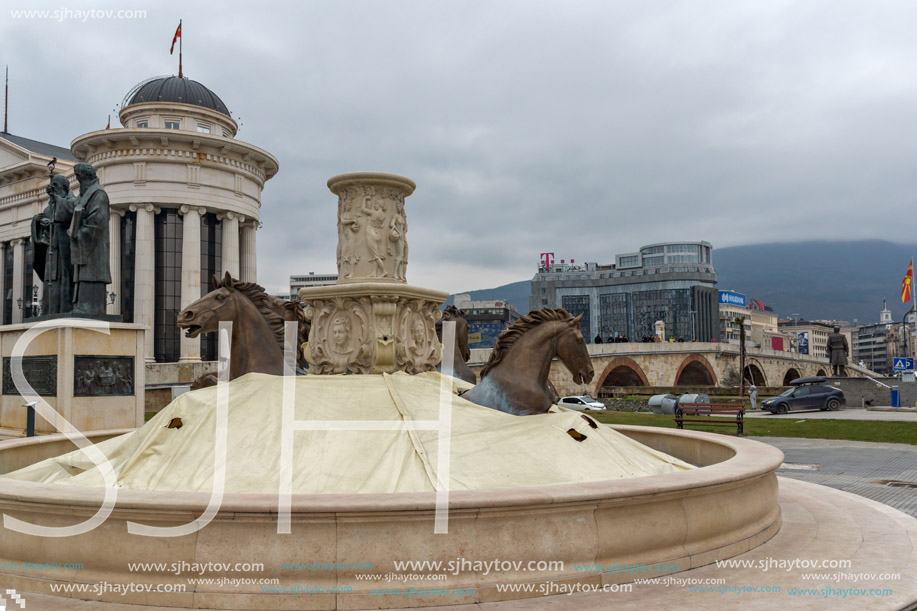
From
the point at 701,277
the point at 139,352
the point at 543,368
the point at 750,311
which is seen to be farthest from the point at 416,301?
the point at 750,311

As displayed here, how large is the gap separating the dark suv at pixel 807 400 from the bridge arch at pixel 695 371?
1081 inches

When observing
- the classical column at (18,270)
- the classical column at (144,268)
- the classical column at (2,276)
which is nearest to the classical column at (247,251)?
the classical column at (144,268)

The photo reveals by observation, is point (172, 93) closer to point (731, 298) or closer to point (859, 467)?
point (859, 467)

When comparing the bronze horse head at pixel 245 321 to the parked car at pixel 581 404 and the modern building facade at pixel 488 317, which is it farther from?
the modern building facade at pixel 488 317

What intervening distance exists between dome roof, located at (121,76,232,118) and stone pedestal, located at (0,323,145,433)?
36.9 metres

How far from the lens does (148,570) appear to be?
15.5ft

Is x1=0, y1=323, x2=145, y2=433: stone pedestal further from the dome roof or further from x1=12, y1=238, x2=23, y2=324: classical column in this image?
x1=12, y1=238, x2=23, y2=324: classical column

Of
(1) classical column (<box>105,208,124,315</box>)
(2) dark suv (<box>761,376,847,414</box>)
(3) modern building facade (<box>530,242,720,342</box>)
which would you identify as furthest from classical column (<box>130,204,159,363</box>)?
(3) modern building facade (<box>530,242,720,342</box>)

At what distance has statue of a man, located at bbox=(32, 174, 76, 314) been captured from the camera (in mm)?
16312

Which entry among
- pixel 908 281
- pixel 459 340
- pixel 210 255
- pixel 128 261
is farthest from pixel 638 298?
pixel 459 340

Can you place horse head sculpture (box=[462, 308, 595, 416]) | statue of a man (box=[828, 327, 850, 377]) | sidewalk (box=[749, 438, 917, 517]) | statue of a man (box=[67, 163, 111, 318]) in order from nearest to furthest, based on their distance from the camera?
horse head sculpture (box=[462, 308, 595, 416]) < sidewalk (box=[749, 438, 917, 517]) < statue of a man (box=[67, 163, 111, 318]) < statue of a man (box=[828, 327, 850, 377])

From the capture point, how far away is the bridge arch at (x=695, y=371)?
198ft

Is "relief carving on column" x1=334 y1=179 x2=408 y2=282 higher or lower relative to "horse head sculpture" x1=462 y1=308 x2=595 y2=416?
higher

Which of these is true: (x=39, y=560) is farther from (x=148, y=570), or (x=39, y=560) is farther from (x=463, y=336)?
(x=463, y=336)
